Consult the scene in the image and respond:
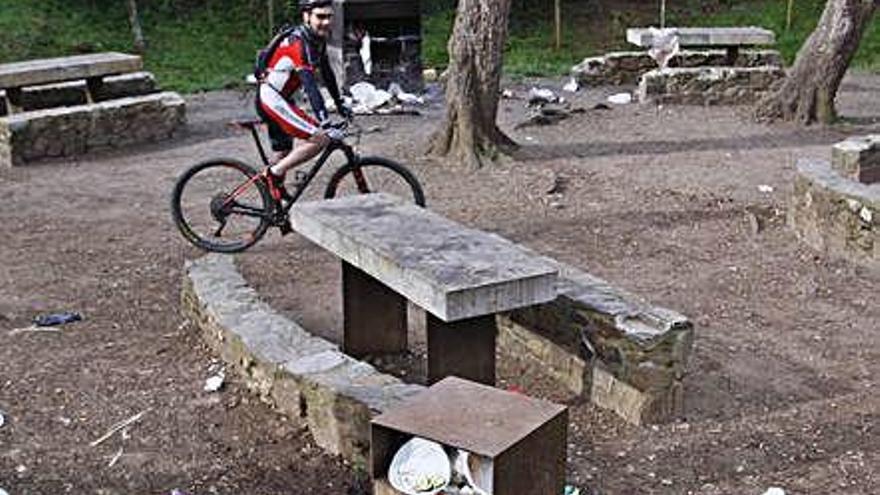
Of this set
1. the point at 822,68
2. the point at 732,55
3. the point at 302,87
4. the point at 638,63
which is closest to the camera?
the point at 302,87

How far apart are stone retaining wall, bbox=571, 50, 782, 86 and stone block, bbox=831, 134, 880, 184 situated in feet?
22.5

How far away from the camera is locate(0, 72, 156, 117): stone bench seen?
41.8 feet

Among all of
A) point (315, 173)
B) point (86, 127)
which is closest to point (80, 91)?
point (86, 127)

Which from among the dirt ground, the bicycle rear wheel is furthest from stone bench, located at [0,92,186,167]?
the bicycle rear wheel

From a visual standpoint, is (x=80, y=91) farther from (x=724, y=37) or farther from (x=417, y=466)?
(x=417, y=466)

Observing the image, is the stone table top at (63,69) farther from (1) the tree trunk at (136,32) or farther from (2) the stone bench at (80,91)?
(1) the tree trunk at (136,32)

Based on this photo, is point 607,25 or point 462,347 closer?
point 462,347

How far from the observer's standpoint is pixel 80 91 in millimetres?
13070

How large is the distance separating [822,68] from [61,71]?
734cm

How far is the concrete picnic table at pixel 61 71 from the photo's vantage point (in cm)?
1175

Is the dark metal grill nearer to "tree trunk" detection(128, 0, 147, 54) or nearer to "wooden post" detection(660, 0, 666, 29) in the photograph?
"tree trunk" detection(128, 0, 147, 54)

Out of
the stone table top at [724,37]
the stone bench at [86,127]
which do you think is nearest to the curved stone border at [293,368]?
the stone bench at [86,127]

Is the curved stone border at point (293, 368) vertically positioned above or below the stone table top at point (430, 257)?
below

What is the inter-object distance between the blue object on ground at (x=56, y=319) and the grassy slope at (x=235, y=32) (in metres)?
8.52
